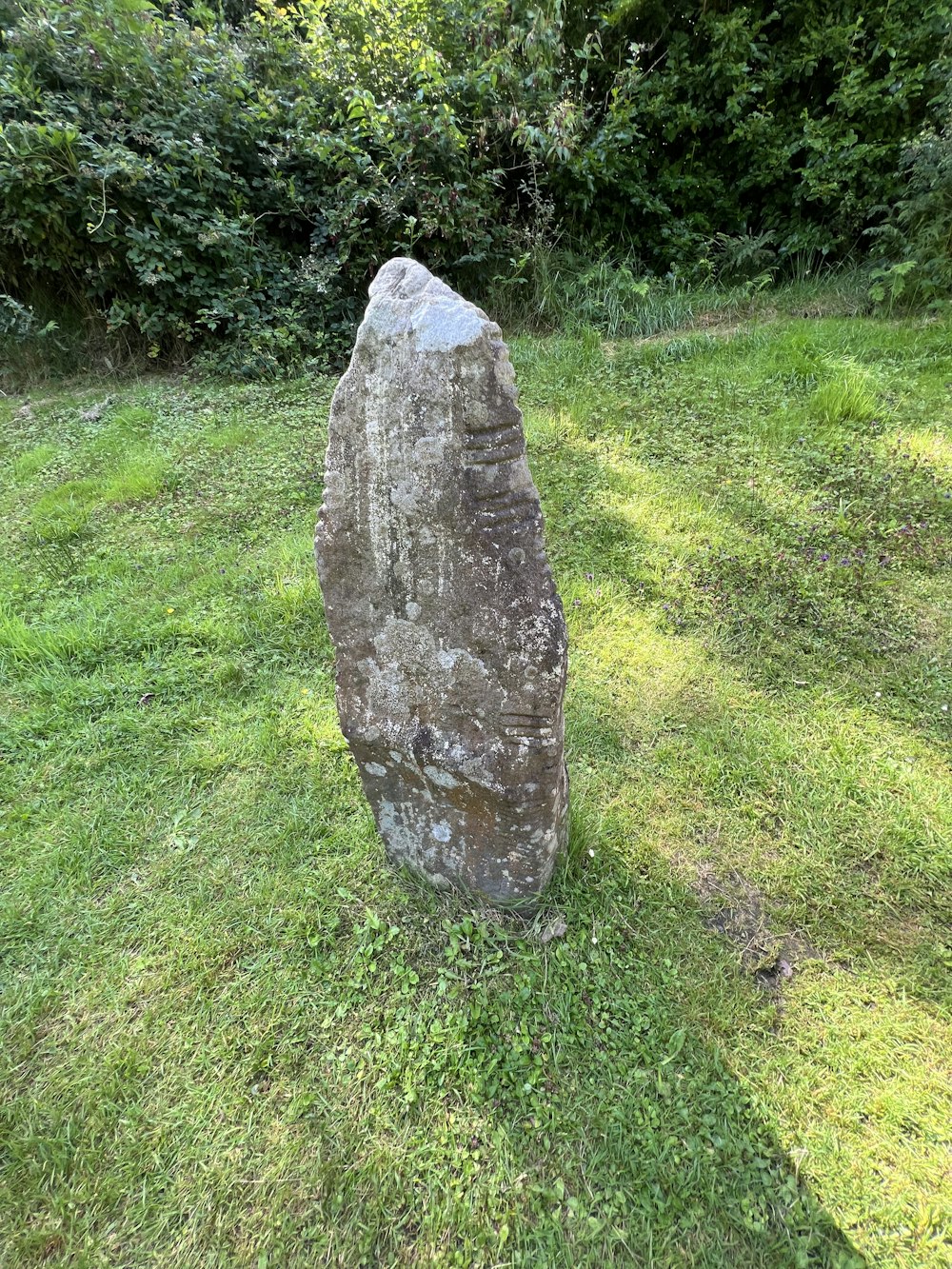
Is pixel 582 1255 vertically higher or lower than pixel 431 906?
lower

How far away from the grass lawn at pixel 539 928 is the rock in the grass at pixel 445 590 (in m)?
0.47

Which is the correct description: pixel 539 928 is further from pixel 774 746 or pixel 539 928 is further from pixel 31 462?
pixel 31 462

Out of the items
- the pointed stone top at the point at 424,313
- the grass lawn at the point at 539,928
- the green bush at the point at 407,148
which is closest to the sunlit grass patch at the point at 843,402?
the grass lawn at the point at 539,928

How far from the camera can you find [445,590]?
6.03ft

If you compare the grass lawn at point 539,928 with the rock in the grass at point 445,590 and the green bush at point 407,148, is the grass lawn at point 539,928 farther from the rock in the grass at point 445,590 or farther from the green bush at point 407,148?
the green bush at point 407,148

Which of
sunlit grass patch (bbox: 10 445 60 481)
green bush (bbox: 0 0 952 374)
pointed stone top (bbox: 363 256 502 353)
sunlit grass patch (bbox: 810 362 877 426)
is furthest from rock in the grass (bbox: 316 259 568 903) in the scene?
green bush (bbox: 0 0 952 374)

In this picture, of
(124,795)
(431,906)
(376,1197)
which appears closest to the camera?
(376,1197)

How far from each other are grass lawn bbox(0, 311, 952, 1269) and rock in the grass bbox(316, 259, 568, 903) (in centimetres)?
47

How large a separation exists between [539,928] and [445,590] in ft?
4.06

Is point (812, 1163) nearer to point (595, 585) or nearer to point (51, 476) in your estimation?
point (595, 585)

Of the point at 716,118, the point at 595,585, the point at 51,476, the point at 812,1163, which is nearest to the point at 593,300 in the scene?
the point at 716,118

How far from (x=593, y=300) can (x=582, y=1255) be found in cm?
682

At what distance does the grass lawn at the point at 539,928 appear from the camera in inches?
70.5

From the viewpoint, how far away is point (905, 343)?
210 inches
